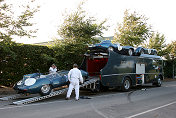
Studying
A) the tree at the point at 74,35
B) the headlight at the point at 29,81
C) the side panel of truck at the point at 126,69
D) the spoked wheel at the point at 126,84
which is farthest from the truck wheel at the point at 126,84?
the headlight at the point at 29,81

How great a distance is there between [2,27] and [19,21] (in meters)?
1.02

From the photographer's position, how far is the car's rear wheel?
901 cm

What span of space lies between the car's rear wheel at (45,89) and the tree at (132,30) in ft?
41.8

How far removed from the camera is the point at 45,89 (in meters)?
9.20

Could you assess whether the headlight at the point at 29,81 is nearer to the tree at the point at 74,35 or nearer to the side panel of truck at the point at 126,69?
the side panel of truck at the point at 126,69

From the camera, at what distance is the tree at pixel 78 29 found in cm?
1560

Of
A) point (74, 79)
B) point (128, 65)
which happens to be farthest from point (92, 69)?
point (74, 79)

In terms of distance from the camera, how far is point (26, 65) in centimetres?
1367

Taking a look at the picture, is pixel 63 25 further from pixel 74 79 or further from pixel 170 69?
pixel 170 69

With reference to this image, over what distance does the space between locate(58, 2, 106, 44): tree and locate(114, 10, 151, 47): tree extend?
17.5 ft

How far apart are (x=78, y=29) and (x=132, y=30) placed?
25.9ft

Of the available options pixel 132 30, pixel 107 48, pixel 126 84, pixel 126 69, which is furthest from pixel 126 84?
pixel 132 30

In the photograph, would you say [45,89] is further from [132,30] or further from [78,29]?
[132,30]

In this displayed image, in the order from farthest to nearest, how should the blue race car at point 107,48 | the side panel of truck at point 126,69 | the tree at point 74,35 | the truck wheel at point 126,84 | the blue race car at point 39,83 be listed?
the tree at point 74,35 < the truck wheel at point 126,84 < the blue race car at point 107,48 < the side panel of truck at point 126,69 < the blue race car at point 39,83
